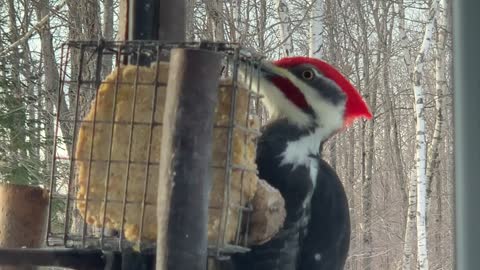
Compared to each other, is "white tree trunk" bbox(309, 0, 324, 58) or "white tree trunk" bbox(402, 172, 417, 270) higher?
"white tree trunk" bbox(309, 0, 324, 58)

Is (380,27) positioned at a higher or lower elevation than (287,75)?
higher

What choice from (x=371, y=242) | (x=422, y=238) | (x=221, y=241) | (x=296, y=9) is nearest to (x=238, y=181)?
(x=221, y=241)

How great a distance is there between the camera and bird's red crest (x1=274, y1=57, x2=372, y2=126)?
5.22 ft

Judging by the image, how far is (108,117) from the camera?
1285 millimetres

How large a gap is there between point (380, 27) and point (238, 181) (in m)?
6.68

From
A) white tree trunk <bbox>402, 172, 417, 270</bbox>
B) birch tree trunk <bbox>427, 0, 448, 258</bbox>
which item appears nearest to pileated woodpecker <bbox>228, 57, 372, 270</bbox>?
birch tree trunk <bbox>427, 0, 448, 258</bbox>

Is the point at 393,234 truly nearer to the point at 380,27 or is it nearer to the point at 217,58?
the point at 380,27

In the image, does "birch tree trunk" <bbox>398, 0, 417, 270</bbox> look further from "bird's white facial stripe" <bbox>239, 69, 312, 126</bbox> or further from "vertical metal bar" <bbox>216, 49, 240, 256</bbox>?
"vertical metal bar" <bbox>216, 49, 240, 256</bbox>

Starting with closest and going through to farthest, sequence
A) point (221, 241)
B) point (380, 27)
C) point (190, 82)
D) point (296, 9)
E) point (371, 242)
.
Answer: point (190, 82) → point (221, 241) → point (296, 9) → point (380, 27) → point (371, 242)

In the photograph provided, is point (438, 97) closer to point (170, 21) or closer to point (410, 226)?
point (410, 226)

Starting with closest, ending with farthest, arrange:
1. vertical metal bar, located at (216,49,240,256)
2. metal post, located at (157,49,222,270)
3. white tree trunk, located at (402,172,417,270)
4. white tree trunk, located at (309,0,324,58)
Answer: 1. metal post, located at (157,49,222,270)
2. vertical metal bar, located at (216,49,240,256)
3. white tree trunk, located at (309,0,324,58)
4. white tree trunk, located at (402,172,417,270)

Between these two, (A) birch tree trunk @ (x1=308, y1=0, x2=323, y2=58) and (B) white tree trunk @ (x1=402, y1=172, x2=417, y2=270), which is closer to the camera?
(A) birch tree trunk @ (x1=308, y1=0, x2=323, y2=58)

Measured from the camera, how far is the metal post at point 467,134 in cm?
66

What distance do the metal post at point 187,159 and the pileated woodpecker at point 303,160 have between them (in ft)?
1.68
